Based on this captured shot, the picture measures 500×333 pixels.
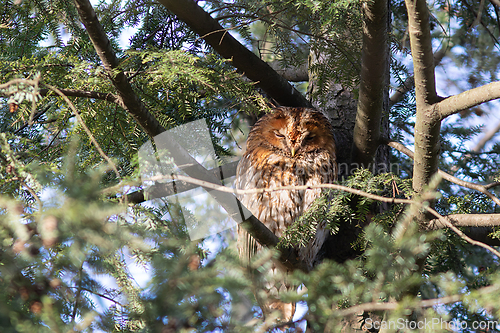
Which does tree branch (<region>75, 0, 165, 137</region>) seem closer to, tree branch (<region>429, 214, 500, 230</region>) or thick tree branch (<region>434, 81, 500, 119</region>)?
thick tree branch (<region>434, 81, 500, 119</region>)

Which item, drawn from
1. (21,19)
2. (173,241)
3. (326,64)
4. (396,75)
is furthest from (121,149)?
(396,75)

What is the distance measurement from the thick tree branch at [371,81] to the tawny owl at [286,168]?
293 mm

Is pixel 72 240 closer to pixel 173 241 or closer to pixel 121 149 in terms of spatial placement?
pixel 173 241

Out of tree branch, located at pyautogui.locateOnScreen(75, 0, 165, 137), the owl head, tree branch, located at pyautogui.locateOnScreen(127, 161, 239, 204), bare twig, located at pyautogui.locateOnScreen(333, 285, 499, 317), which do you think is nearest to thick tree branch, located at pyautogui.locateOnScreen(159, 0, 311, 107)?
the owl head

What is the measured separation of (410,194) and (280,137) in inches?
41.2

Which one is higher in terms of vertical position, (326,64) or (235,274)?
(326,64)

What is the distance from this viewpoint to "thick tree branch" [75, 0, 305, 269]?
1.21m

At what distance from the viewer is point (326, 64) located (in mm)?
2049

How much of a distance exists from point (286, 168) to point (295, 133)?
0.23m

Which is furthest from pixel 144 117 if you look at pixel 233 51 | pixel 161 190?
pixel 233 51

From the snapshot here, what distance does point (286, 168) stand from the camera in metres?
2.21

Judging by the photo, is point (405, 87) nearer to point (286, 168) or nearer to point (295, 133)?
point (295, 133)

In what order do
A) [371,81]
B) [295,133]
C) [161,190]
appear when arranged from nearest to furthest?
[371,81]
[161,190]
[295,133]

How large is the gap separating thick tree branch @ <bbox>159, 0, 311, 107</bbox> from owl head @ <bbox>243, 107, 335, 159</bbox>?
0.45ft
